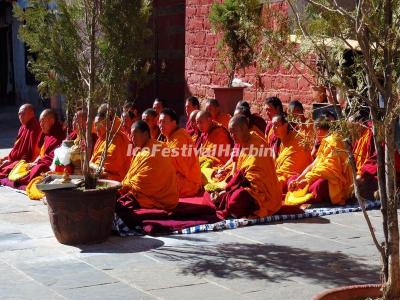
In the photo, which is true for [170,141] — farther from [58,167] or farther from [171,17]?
[171,17]

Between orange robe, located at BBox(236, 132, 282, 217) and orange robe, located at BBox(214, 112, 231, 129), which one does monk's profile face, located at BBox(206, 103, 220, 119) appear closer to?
orange robe, located at BBox(214, 112, 231, 129)

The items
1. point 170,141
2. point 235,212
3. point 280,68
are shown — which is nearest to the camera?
point 235,212

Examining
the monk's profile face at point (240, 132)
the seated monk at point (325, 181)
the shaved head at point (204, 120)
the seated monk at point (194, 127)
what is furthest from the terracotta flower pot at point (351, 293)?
the seated monk at point (194, 127)

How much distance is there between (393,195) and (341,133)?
0.51m

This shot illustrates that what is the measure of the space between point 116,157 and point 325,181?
102 inches

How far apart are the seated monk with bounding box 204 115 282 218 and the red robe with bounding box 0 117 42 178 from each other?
371 cm

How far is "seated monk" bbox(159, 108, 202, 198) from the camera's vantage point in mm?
10320

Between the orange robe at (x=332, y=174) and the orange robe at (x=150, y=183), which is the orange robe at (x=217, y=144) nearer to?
the orange robe at (x=332, y=174)

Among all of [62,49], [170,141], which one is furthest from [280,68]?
[62,49]

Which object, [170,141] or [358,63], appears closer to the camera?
[358,63]

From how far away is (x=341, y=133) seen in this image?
505cm

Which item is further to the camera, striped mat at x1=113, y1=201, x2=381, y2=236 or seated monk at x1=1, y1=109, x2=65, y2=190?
seated monk at x1=1, y1=109, x2=65, y2=190

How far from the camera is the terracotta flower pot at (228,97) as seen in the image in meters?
13.1

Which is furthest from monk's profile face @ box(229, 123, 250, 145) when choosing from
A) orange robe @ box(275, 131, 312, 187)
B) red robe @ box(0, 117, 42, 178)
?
red robe @ box(0, 117, 42, 178)
